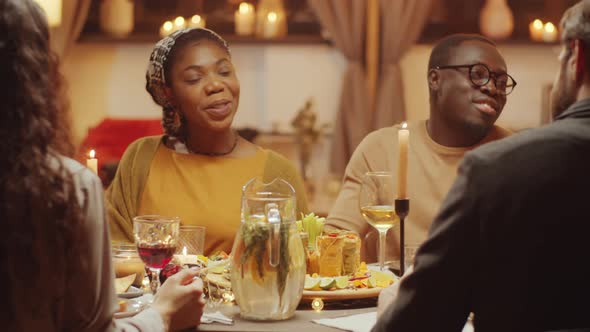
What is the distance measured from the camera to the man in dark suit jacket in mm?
1337

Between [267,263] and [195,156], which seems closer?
[267,263]

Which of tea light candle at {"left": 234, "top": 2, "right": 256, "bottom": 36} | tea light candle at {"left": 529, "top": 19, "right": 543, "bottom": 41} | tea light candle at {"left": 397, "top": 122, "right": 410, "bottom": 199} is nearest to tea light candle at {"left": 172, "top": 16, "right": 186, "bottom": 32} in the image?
tea light candle at {"left": 234, "top": 2, "right": 256, "bottom": 36}

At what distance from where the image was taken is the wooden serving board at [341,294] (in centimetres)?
189

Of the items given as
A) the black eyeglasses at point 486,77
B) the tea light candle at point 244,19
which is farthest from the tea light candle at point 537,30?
the black eyeglasses at point 486,77

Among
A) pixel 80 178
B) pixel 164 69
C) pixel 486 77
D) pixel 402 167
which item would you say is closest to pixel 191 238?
pixel 402 167

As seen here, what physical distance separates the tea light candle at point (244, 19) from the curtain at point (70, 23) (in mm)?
1117

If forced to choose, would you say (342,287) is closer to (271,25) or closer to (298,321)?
(298,321)

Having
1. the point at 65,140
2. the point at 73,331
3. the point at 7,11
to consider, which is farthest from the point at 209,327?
the point at 7,11

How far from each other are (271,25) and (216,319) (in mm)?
4697

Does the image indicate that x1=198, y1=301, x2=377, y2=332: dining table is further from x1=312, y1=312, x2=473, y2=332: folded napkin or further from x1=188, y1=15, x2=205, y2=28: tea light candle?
x1=188, y1=15, x2=205, y2=28: tea light candle

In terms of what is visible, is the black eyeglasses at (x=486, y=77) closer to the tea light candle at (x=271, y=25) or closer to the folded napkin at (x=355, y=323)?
the folded napkin at (x=355, y=323)

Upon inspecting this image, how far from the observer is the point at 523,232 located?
53.0 inches

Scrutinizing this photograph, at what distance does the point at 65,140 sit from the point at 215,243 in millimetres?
1245

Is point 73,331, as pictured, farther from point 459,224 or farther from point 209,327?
point 459,224
